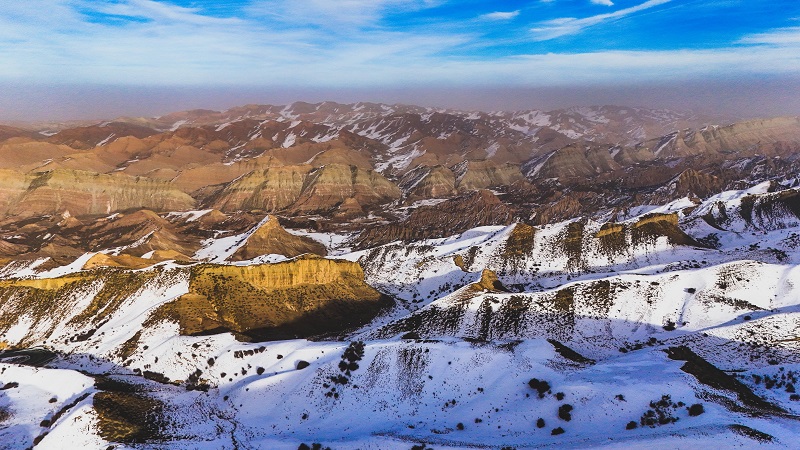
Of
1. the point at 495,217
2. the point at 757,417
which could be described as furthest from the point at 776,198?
the point at 757,417

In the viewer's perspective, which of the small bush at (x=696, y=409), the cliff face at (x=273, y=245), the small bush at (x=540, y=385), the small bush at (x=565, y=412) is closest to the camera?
the small bush at (x=696, y=409)

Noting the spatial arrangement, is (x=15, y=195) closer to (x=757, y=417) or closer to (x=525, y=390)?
(x=525, y=390)

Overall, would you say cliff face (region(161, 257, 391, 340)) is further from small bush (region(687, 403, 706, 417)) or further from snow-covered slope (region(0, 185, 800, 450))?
small bush (region(687, 403, 706, 417))

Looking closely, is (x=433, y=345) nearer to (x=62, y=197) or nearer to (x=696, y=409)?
(x=696, y=409)

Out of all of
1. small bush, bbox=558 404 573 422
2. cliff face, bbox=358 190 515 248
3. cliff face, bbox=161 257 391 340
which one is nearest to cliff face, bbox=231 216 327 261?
cliff face, bbox=358 190 515 248

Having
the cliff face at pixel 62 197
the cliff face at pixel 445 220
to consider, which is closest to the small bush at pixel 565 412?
the cliff face at pixel 445 220

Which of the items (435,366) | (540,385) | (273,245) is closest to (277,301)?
(435,366)

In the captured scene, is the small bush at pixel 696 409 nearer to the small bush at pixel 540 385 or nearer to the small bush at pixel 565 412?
the small bush at pixel 565 412
